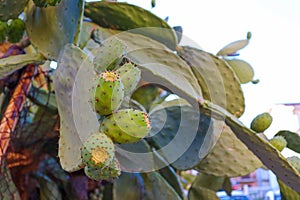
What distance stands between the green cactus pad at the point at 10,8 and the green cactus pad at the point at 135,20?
16 cm

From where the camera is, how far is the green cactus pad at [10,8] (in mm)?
738

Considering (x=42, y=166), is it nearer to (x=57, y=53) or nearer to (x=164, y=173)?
(x=164, y=173)

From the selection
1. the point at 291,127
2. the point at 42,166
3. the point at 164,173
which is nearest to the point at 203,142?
the point at 164,173

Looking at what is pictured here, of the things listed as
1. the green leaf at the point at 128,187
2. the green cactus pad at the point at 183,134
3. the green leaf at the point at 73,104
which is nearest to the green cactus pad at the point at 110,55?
the green leaf at the point at 73,104

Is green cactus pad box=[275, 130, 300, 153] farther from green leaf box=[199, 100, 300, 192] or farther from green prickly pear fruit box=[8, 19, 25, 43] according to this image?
A: green prickly pear fruit box=[8, 19, 25, 43]

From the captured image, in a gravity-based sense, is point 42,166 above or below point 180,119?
below

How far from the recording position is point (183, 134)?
2.93ft

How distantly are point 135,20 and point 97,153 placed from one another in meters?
0.47

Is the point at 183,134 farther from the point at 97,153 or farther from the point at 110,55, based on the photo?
the point at 97,153

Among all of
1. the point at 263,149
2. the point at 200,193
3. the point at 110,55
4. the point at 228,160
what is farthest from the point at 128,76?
the point at 200,193

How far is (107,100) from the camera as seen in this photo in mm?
518

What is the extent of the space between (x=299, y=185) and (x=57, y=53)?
1.63ft

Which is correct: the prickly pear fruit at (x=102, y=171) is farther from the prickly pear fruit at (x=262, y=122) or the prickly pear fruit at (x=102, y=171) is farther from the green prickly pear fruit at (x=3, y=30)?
the green prickly pear fruit at (x=3, y=30)

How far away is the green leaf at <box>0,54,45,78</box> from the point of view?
760mm
